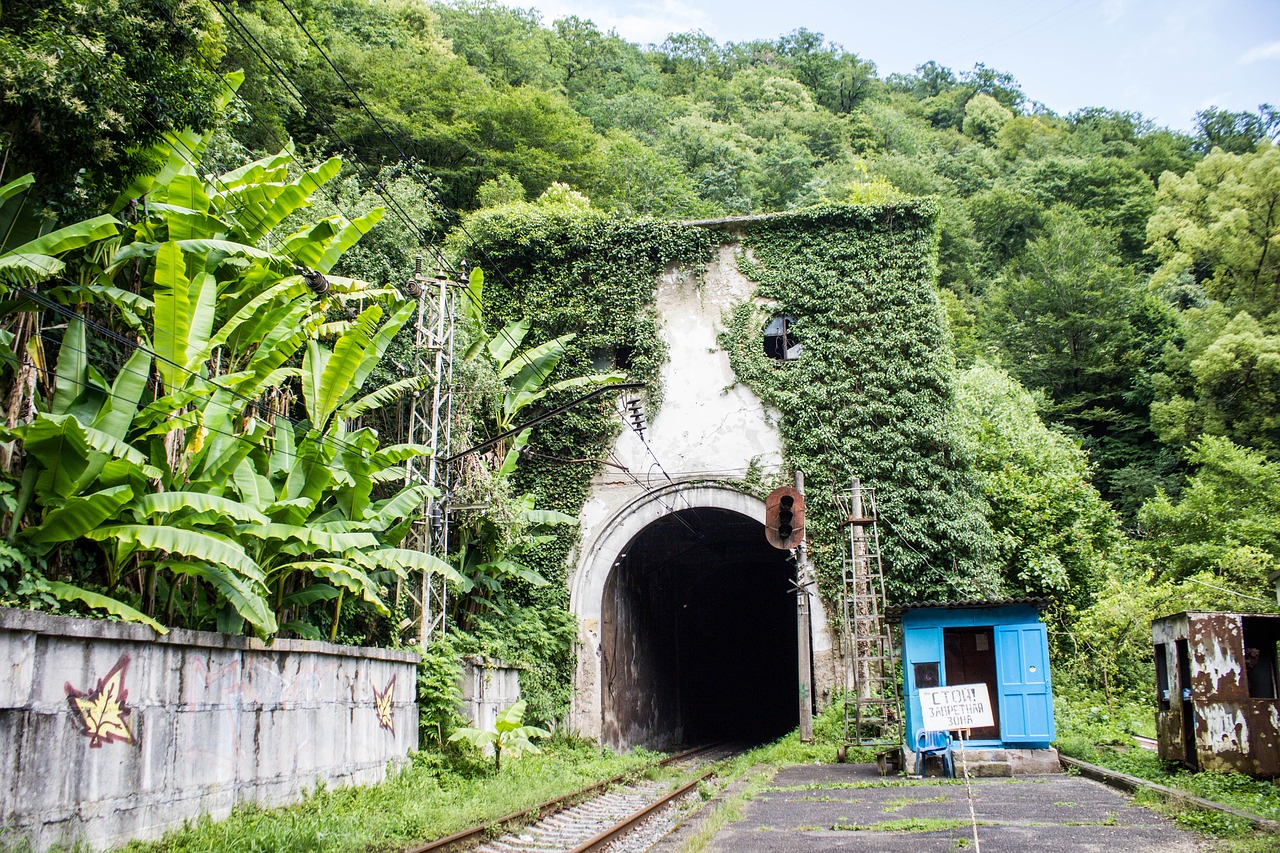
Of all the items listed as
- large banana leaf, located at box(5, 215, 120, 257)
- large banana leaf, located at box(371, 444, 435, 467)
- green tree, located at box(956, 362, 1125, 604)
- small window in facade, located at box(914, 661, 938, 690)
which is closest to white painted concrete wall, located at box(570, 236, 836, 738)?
green tree, located at box(956, 362, 1125, 604)

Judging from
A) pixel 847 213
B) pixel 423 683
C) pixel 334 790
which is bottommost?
pixel 334 790

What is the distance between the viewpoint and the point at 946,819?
770 centimetres

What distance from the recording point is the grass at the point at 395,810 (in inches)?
273

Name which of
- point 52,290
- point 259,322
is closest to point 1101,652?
point 259,322

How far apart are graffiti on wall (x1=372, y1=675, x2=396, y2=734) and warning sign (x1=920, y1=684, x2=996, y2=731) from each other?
6.42m

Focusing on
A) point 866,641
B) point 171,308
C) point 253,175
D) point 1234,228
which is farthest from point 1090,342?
point 171,308

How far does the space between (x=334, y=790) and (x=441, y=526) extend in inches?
161

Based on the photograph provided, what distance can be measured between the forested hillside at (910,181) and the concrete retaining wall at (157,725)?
164 inches

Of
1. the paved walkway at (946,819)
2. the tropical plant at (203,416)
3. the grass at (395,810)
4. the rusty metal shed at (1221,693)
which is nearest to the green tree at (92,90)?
the tropical plant at (203,416)

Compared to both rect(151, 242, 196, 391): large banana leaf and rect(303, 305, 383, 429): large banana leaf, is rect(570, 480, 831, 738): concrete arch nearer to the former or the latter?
rect(303, 305, 383, 429): large banana leaf

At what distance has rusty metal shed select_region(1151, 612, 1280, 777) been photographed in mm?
8727

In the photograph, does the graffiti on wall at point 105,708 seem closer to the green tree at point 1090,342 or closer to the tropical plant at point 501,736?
the tropical plant at point 501,736

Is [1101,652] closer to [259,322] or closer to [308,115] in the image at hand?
[259,322]

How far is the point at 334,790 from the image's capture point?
30.2 ft
